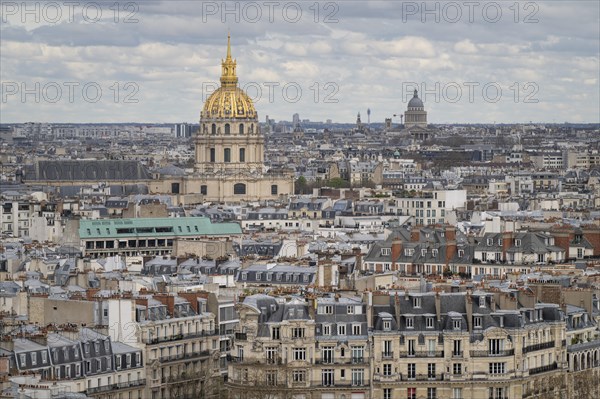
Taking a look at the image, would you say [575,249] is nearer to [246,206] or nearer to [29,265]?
[29,265]

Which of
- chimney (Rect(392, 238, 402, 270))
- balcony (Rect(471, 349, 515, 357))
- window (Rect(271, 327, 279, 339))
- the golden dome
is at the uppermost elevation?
the golden dome

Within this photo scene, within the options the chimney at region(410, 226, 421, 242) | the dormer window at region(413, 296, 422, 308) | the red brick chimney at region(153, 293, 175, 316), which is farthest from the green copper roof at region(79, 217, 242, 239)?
the dormer window at region(413, 296, 422, 308)

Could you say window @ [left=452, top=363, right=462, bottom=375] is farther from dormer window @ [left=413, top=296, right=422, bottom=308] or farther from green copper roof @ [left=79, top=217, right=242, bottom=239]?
green copper roof @ [left=79, top=217, right=242, bottom=239]

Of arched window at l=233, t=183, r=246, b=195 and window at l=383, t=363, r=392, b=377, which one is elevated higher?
arched window at l=233, t=183, r=246, b=195

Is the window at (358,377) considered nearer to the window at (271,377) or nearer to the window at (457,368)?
the window at (271,377)

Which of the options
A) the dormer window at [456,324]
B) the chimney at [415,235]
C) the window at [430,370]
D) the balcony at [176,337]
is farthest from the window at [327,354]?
the chimney at [415,235]

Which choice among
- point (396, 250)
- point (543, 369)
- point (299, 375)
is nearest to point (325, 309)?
point (299, 375)
